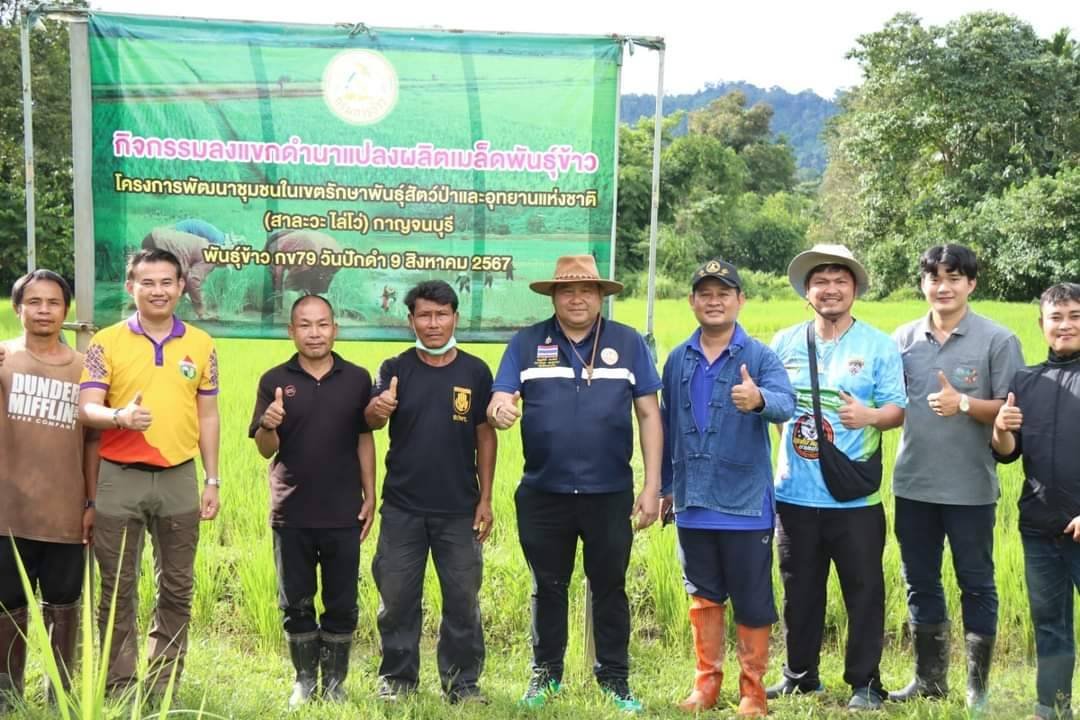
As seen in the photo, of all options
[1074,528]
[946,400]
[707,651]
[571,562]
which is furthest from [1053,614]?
[571,562]

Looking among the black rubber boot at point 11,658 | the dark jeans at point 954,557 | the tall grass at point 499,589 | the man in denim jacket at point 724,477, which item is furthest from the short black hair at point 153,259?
the dark jeans at point 954,557

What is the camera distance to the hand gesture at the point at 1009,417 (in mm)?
3619

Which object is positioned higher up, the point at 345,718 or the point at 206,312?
the point at 206,312

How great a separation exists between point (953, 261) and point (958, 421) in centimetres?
63

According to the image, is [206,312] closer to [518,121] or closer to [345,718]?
[518,121]

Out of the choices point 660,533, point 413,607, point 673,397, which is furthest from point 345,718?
point 660,533

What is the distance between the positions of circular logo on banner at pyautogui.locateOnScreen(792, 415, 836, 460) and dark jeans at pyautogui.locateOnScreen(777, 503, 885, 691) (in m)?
0.22

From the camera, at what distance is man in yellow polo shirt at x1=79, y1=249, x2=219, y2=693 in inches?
143

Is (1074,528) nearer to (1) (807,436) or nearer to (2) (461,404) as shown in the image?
A: (1) (807,436)

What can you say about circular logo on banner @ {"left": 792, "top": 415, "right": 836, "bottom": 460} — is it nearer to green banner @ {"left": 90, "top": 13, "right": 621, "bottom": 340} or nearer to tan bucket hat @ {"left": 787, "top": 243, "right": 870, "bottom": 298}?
tan bucket hat @ {"left": 787, "top": 243, "right": 870, "bottom": 298}

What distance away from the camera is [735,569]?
3875mm

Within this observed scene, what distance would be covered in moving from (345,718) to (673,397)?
1740 mm

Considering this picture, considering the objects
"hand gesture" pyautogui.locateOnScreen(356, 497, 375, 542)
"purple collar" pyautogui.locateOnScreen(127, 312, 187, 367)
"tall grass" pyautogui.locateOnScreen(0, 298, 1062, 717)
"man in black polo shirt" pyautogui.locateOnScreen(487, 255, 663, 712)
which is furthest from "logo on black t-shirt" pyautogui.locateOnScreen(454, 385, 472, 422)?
"tall grass" pyautogui.locateOnScreen(0, 298, 1062, 717)

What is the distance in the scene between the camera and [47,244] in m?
20.1
